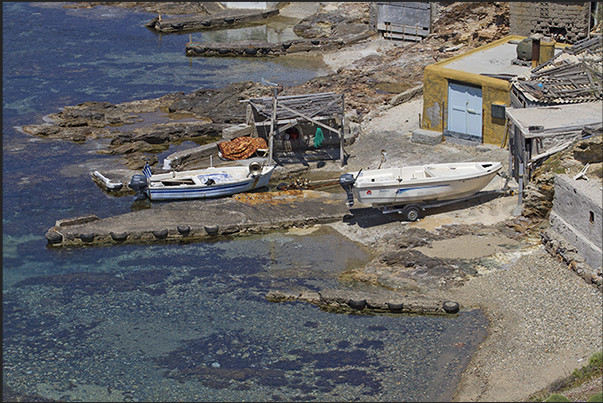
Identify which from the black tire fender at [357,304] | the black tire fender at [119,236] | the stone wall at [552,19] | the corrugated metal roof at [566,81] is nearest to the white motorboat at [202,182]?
the black tire fender at [119,236]

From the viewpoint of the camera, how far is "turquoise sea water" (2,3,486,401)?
1656 centimetres

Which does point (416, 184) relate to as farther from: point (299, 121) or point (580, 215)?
point (299, 121)

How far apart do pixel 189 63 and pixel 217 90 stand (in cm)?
798

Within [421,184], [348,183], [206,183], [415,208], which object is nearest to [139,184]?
[206,183]

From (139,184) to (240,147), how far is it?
4.83 m

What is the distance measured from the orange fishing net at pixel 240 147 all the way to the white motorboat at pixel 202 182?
2.00m

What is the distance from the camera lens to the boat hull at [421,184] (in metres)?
23.0

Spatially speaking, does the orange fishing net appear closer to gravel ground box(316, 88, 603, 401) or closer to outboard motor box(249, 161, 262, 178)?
outboard motor box(249, 161, 262, 178)

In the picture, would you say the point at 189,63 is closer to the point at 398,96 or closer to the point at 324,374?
the point at 398,96

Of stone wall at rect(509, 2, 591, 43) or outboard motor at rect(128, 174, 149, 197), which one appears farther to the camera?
stone wall at rect(509, 2, 591, 43)

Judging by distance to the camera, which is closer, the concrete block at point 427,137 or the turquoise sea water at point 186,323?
the turquoise sea water at point 186,323

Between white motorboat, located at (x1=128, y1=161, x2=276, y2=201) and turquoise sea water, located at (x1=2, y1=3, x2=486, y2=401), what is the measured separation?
1.19 m

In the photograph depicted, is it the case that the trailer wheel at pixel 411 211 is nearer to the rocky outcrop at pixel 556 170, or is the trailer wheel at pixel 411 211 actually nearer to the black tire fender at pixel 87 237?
the rocky outcrop at pixel 556 170

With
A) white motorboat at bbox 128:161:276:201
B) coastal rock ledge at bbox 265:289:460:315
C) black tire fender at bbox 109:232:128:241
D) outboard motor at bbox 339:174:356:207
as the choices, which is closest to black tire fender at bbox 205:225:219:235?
white motorboat at bbox 128:161:276:201
